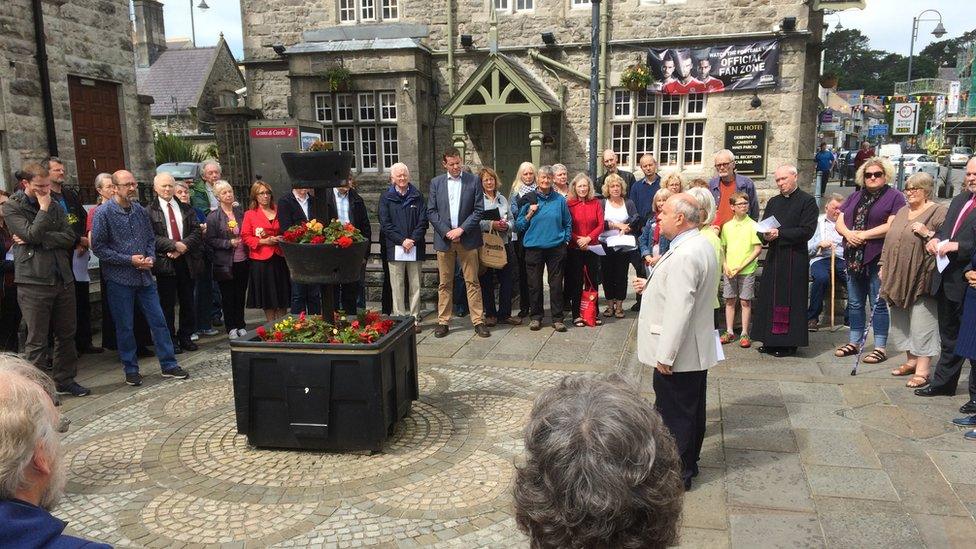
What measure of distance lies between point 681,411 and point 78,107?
1254 centimetres

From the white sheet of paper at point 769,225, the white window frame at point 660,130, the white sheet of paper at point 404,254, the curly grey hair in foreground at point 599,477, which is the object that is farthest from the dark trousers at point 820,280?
the curly grey hair in foreground at point 599,477

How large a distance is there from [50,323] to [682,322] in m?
5.46

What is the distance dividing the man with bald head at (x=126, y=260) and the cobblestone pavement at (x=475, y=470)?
19.6 inches

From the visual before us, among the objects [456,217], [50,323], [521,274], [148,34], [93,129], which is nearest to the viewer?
[50,323]

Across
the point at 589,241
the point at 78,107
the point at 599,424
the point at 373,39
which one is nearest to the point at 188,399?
the point at 589,241

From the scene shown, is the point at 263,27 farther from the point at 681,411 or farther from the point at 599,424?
the point at 599,424

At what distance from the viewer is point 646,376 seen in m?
6.19

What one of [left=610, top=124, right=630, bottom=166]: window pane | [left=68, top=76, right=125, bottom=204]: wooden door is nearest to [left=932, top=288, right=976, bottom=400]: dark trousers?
[left=610, top=124, right=630, bottom=166]: window pane

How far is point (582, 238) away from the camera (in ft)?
25.5

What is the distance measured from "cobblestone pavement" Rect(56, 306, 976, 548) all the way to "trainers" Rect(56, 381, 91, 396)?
174mm

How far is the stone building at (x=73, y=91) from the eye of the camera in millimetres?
10586

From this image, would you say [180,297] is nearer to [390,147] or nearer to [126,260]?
[126,260]

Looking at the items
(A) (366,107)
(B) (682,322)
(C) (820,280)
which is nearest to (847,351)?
(C) (820,280)

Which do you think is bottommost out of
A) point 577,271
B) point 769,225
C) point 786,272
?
point 577,271
